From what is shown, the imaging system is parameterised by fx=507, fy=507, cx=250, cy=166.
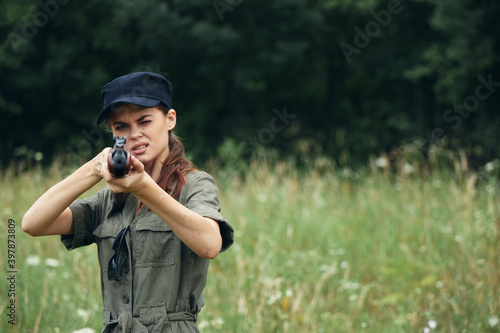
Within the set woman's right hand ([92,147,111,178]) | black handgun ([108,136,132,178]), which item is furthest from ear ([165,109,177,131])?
black handgun ([108,136,132,178])

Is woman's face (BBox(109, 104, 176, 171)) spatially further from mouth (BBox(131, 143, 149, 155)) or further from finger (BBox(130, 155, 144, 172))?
finger (BBox(130, 155, 144, 172))

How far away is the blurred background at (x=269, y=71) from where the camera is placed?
11.4 meters

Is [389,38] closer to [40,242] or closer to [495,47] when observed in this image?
[495,47]

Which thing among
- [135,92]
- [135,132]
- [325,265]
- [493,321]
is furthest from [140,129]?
[325,265]

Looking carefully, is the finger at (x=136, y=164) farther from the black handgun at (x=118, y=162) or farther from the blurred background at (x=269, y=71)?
the blurred background at (x=269, y=71)

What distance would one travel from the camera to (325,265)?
425 cm

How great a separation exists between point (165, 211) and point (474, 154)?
11455 mm

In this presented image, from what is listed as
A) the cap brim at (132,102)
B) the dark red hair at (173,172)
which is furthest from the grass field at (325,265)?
the cap brim at (132,102)

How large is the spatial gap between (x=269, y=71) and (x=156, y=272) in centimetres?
1283

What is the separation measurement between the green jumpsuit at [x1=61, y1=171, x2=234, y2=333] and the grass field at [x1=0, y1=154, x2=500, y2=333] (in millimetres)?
1507

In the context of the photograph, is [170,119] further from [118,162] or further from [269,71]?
[269,71]

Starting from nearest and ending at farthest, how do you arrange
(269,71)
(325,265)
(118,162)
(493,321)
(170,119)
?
(118,162)
(170,119)
(493,321)
(325,265)
(269,71)

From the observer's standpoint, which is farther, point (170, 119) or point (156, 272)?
point (170, 119)

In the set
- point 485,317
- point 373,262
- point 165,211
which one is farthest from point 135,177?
point 373,262
